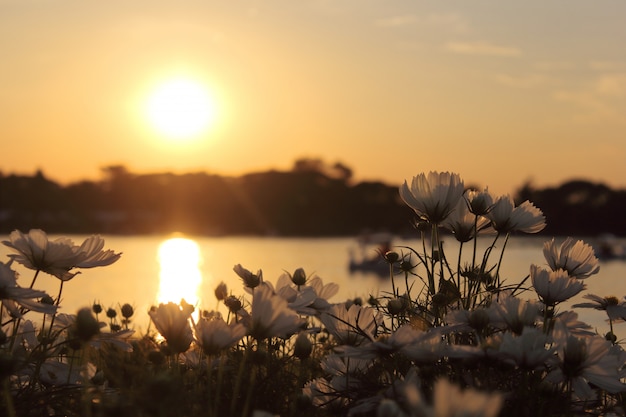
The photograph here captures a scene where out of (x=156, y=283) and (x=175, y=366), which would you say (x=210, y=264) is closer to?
(x=156, y=283)

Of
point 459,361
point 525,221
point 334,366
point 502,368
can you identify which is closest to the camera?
point 502,368

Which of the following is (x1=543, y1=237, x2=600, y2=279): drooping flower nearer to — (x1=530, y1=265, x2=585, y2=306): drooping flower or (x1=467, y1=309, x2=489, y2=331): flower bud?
(x1=530, y1=265, x2=585, y2=306): drooping flower

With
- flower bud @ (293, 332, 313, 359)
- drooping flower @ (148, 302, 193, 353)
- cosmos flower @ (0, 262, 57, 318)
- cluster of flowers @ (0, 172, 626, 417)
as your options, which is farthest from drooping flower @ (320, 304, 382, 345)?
cosmos flower @ (0, 262, 57, 318)

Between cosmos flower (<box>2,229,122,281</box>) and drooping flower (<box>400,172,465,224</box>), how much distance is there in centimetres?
94

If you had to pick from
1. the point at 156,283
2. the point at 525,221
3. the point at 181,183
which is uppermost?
the point at 181,183

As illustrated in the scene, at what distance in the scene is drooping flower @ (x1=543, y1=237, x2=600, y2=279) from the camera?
274 cm

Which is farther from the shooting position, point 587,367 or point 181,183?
point 181,183

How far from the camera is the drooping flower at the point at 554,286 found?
237 cm

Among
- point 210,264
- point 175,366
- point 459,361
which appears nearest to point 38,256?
point 175,366

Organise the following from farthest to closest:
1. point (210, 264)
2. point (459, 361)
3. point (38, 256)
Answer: point (210, 264) < point (38, 256) < point (459, 361)

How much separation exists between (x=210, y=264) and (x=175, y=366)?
53.5 metres

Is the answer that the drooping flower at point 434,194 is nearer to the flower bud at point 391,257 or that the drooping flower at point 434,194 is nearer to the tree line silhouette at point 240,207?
Result: the flower bud at point 391,257

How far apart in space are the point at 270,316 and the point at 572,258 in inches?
50.4

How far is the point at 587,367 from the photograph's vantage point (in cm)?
202
